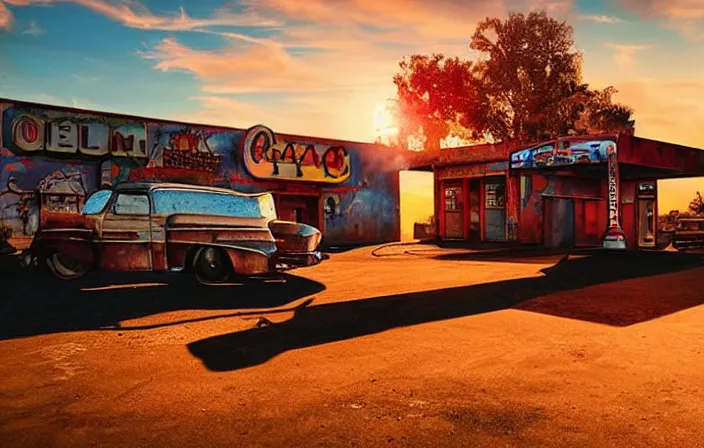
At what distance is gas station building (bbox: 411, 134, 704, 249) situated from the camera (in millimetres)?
21234

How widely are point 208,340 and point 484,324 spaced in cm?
363

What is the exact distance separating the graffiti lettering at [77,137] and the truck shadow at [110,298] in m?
6.87

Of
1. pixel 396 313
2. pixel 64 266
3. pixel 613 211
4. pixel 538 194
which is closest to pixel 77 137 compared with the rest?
pixel 64 266

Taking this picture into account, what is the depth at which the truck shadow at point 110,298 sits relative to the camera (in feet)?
24.3

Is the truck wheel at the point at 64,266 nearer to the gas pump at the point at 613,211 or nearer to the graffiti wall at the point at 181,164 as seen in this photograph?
the graffiti wall at the point at 181,164

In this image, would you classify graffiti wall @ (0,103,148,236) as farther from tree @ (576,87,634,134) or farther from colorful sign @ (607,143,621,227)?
tree @ (576,87,634,134)

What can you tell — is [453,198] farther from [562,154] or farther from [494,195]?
[562,154]

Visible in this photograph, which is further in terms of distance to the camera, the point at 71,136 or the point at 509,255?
the point at 509,255

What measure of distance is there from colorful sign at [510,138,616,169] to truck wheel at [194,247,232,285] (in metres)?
12.2

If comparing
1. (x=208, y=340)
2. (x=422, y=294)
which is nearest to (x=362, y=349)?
(x=208, y=340)

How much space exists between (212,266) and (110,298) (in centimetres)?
214

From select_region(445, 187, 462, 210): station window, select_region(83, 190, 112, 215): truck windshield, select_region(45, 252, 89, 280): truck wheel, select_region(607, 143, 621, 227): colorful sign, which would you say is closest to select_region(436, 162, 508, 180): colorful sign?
select_region(445, 187, 462, 210): station window

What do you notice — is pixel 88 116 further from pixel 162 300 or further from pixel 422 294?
pixel 422 294

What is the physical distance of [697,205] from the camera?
102 ft
